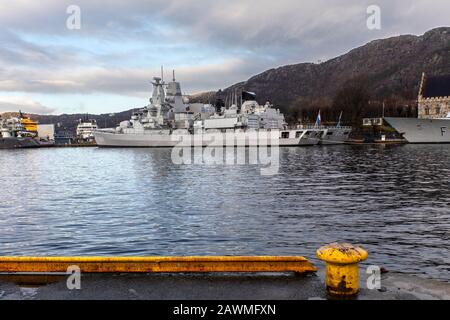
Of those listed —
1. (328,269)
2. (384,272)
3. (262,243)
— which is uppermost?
(328,269)

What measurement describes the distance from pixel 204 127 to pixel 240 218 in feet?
264

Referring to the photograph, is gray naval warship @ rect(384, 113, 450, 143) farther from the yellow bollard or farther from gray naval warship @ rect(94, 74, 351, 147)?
the yellow bollard

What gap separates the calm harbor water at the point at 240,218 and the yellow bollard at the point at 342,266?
14.3ft

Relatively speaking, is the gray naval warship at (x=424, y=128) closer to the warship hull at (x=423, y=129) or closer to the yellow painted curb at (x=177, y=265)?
the warship hull at (x=423, y=129)

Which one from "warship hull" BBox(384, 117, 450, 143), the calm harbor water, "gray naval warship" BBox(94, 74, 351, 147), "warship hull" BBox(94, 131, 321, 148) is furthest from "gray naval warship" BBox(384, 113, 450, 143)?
the calm harbor water

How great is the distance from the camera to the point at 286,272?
22.8ft

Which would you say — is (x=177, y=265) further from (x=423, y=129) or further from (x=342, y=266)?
(x=423, y=129)

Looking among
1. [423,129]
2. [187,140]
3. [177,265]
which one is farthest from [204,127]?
[177,265]

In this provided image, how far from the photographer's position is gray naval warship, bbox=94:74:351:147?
285ft

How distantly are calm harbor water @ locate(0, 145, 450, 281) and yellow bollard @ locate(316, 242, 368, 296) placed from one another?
4.36 metres

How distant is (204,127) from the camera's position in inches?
Answer: 3757
